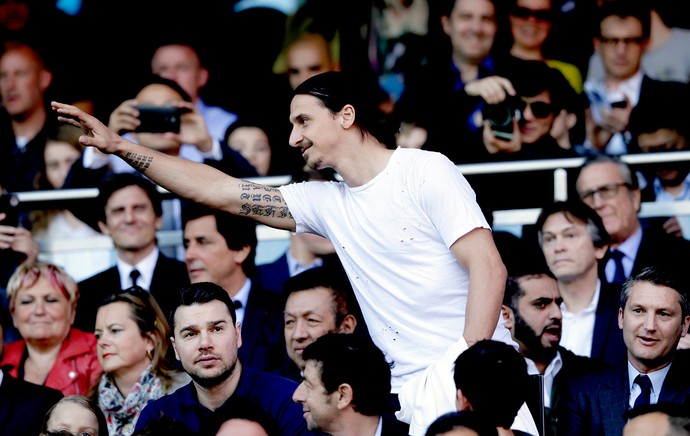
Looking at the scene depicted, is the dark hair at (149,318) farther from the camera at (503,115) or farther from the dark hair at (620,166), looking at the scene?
the dark hair at (620,166)

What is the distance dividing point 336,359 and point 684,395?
1.59 meters

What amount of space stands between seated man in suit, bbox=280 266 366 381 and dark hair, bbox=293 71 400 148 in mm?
1188

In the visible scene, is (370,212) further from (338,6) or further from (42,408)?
(338,6)

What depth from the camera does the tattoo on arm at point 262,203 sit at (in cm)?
542

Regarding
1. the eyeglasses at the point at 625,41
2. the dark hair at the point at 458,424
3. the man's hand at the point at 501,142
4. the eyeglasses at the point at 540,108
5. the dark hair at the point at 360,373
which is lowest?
the dark hair at the point at 458,424

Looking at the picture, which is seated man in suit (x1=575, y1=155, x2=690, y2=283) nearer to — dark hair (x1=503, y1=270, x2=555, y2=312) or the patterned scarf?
dark hair (x1=503, y1=270, x2=555, y2=312)

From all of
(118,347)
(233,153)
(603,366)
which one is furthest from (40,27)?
(603,366)

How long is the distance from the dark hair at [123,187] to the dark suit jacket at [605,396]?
2681mm

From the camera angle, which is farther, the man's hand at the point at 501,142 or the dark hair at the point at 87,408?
the man's hand at the point at 501,142

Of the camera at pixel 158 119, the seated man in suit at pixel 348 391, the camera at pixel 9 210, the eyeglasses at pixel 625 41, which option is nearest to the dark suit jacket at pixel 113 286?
the camera at pixel 9 210

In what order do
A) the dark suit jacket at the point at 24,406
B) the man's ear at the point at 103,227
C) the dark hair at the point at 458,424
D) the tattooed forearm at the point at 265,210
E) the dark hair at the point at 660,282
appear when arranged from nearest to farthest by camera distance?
the dark hair at the point at 458,424 → the tattooed forearm at the point at 265,210 → the dark hair at the point at 660,282 → the dark suit jacket at the point at 24,406 → the man's ear at the point at 103,227

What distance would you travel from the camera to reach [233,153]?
8016 millimetres

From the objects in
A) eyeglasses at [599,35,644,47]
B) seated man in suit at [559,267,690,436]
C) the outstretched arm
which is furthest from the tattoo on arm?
eyeglasses at [599,35,644,47]

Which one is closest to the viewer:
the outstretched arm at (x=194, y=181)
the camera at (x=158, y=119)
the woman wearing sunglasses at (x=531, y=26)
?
the outstretched arm at (x=194, y=181)
